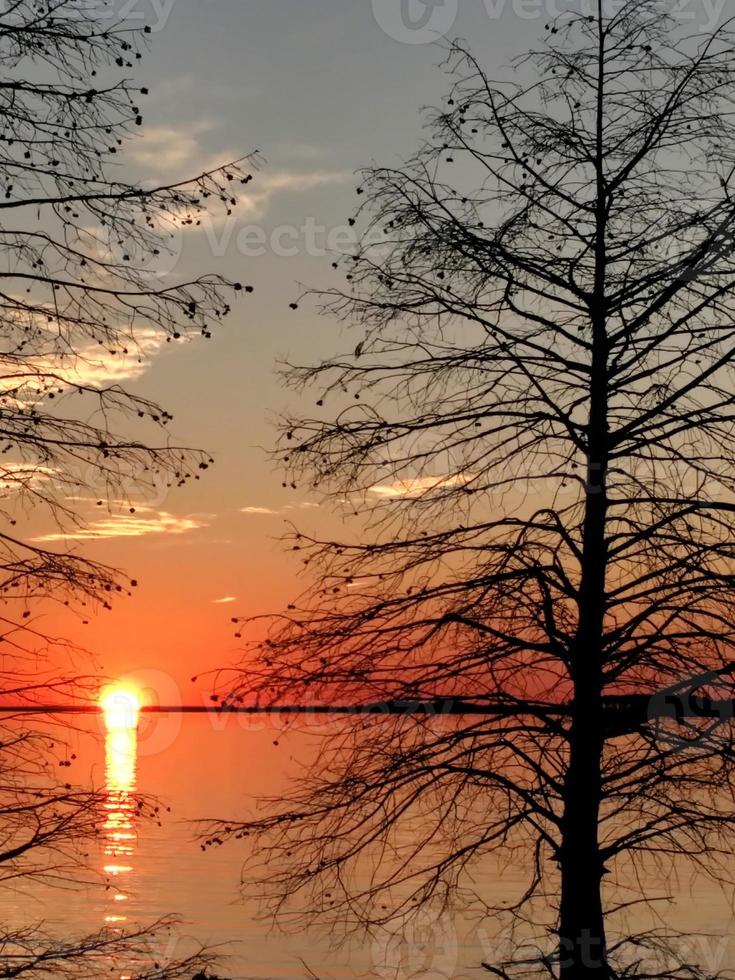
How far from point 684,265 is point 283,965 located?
101 ft

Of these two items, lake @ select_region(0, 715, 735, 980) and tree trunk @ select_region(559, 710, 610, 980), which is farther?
lake @ select_region(0, 715, 735, 980)

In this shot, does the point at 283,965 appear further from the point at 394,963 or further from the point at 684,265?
the point at 684,265

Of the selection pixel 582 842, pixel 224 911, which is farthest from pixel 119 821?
pixel 224 911

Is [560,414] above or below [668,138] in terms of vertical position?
below

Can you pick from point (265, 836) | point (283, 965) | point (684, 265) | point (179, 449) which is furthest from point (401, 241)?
point (283, 965)

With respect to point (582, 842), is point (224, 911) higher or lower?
lower

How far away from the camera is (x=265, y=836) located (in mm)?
10250

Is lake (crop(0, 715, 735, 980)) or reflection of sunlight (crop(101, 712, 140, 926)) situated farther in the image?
lake (crop(0, 715, 735, 980))

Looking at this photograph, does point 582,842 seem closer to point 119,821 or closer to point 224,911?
point 119,821

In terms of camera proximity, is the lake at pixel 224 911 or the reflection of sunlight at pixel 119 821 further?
the lake at pixel 224 911

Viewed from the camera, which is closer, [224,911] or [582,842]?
[582,842]

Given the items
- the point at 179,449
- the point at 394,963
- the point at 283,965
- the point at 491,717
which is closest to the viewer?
the point at 179,449

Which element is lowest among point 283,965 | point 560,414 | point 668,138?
point 283,965

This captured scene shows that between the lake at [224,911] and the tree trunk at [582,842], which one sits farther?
the lake at [224,911]
